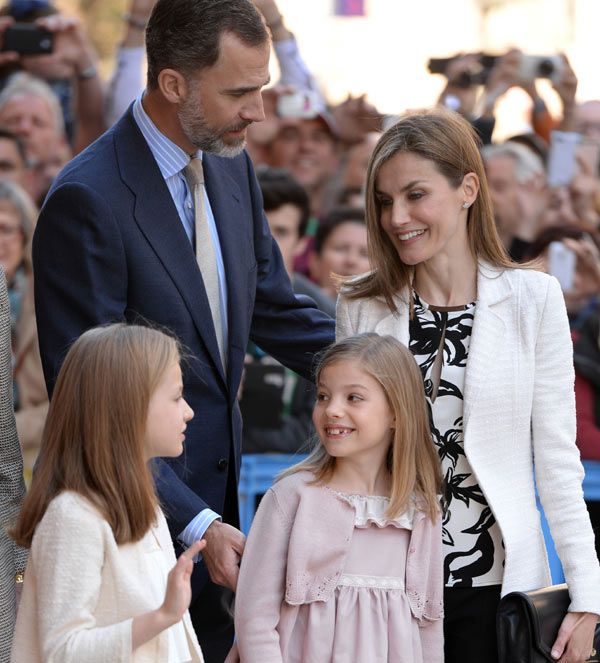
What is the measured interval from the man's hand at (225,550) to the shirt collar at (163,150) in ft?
2.77

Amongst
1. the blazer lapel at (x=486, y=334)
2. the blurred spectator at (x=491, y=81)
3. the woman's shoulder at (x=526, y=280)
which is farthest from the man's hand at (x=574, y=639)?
the blurred spectator at (x=491, y=81)

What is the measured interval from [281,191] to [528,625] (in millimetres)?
3315

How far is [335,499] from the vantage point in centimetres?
264

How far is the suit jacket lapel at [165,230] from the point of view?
283cm

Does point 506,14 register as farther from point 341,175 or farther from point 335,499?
point 335,499

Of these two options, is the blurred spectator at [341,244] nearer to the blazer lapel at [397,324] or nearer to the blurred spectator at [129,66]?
the blurred spectator at [129,66]

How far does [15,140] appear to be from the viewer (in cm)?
566

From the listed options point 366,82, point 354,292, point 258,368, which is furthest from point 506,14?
point 354,292

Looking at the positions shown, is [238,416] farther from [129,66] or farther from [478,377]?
[129,66]

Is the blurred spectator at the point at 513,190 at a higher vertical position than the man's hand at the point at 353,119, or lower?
lower

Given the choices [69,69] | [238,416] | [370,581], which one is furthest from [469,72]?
[370,581]

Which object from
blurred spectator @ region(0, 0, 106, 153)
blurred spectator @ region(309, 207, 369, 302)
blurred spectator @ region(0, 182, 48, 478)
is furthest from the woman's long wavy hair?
blurred spectator @ region(0, 0, 106, 153)

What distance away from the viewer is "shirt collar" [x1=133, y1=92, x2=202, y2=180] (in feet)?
9.66

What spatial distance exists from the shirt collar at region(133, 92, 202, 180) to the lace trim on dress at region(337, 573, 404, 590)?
1024 mm
